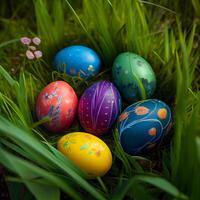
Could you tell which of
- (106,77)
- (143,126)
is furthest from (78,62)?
(143,126)

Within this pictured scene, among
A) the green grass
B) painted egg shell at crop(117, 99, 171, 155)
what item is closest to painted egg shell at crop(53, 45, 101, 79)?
the green grass

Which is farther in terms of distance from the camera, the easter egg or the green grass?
the easter egg

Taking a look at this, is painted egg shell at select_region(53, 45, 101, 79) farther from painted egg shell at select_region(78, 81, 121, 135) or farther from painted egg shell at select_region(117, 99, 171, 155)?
painted egg shell at select_region(117, 99, 171, 155)

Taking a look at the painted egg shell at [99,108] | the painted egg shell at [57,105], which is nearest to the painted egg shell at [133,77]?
the painted egg shell at [99,108]

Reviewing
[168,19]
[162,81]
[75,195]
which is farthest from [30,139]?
[168,19]

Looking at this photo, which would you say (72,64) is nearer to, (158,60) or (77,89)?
(77,89)

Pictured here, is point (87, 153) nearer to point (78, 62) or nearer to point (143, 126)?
point (143, 126)
